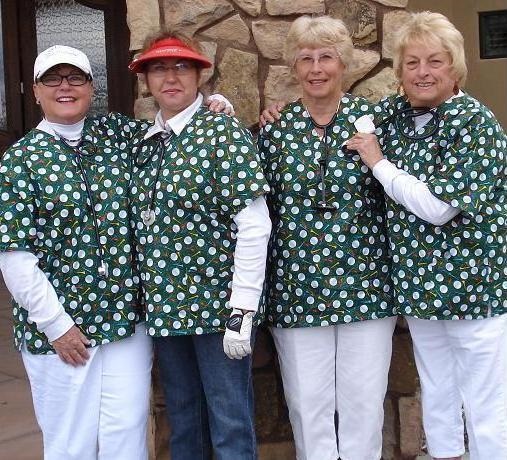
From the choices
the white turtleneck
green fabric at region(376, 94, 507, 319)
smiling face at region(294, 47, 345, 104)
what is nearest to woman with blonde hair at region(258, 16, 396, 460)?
smiling face at region(294, 47, 345, 104)

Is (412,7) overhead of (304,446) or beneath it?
overhead

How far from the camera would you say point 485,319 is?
2609 mm

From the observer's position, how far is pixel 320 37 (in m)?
2.70

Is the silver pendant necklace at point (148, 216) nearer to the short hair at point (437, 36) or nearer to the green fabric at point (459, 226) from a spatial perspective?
the green fabric at point (459, 226)

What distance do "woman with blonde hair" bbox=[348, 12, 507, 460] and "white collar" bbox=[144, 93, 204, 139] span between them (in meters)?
0.54

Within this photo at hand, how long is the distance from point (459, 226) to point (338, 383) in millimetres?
721

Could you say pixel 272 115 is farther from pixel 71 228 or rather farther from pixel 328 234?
pixel 71 228

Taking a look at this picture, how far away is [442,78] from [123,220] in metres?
1.13

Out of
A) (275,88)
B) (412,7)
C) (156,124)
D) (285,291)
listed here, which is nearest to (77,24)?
(412,7)

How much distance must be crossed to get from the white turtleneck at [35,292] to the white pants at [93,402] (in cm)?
13

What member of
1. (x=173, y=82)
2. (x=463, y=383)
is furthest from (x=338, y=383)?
(x=173, y=82)

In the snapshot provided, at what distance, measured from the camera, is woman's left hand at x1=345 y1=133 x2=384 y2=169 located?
2.66 metres

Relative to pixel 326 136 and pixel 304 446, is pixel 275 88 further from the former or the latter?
pixel 304 446

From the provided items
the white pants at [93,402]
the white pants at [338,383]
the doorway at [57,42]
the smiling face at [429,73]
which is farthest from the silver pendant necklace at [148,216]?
the doorway at [57,42]
